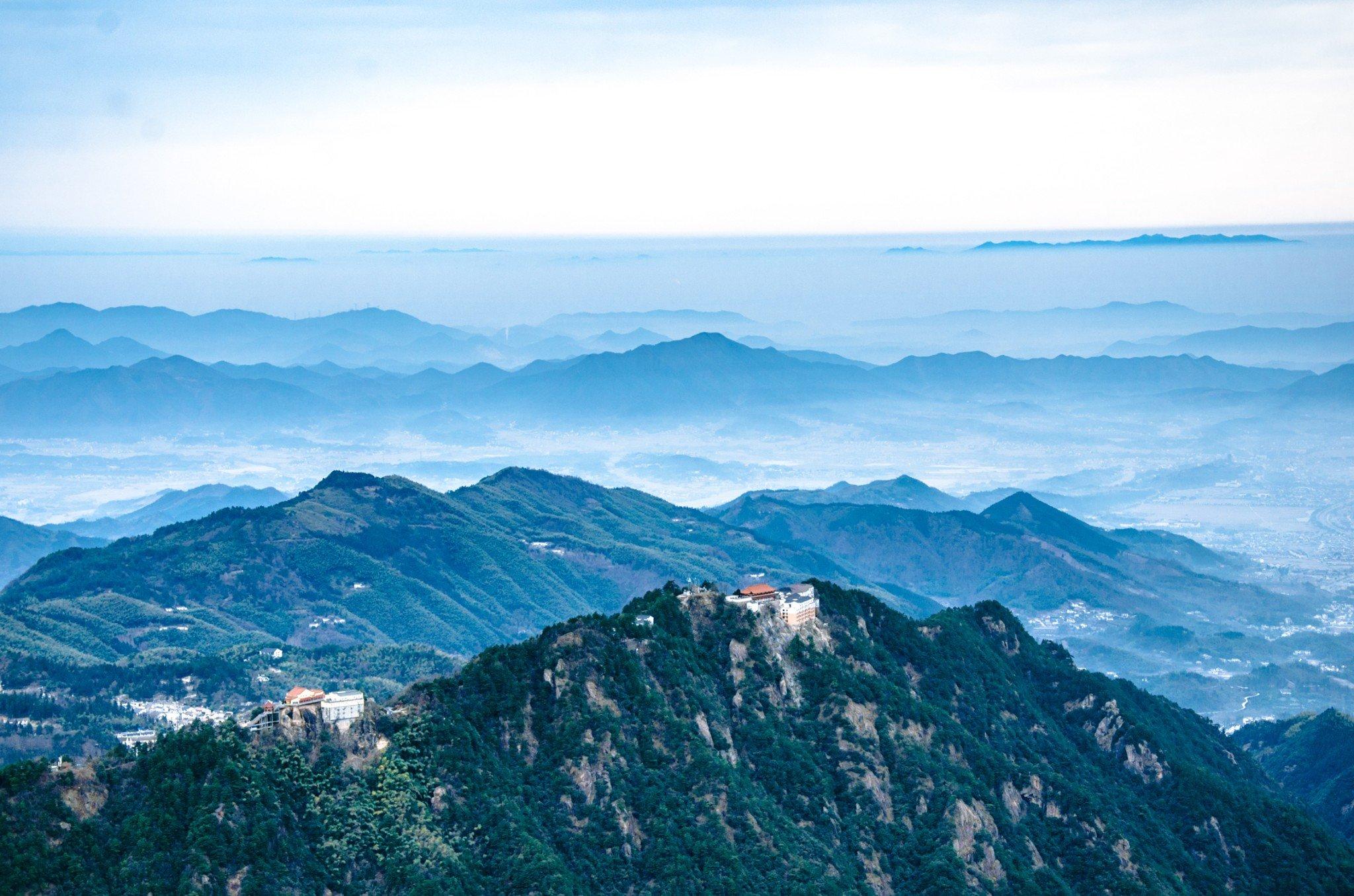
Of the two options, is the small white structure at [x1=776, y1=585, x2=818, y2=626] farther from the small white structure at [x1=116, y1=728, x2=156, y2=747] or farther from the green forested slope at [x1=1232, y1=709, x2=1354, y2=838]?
the small white structure at [x1=116, y1=728, x2=156, y2=747]

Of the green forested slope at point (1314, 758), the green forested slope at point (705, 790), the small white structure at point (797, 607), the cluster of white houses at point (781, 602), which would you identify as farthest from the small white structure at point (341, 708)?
the green forested slope at point (1314, 758)

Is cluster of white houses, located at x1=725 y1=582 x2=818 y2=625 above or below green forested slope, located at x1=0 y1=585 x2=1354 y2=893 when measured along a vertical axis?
above

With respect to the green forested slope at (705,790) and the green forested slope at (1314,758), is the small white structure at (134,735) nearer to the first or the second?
the green forested slope at (705,790)

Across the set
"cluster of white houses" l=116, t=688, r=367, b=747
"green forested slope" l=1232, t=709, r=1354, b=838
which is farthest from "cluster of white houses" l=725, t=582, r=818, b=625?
"green forested slope" l=1232, t=709, r=1354, b=838

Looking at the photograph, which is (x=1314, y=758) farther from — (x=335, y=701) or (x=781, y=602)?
(x=335, y=701)

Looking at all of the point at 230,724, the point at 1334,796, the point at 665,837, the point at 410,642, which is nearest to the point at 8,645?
the point at 410,642

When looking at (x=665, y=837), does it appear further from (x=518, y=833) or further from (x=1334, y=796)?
(x=1334, y=796)
